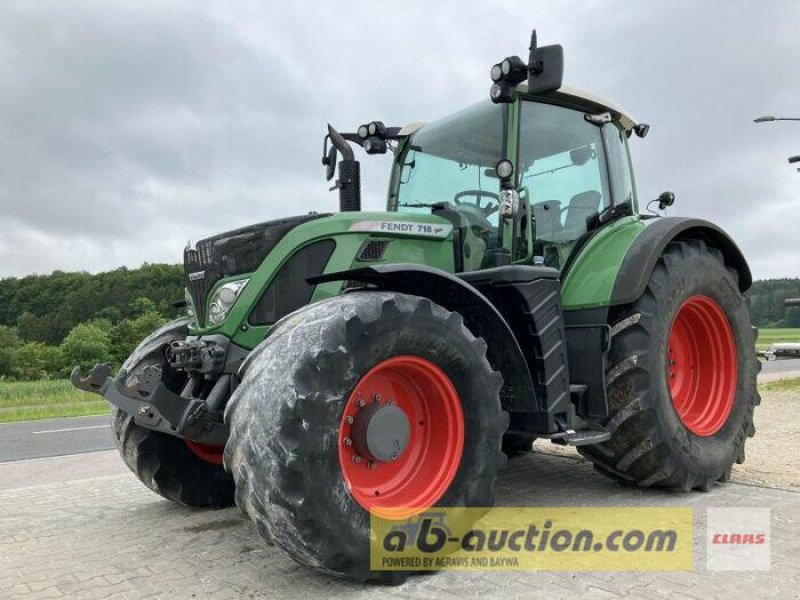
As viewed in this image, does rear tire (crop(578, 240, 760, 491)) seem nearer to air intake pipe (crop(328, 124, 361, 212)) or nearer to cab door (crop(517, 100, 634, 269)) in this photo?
cab door (crop(517, 100, 634, 269))

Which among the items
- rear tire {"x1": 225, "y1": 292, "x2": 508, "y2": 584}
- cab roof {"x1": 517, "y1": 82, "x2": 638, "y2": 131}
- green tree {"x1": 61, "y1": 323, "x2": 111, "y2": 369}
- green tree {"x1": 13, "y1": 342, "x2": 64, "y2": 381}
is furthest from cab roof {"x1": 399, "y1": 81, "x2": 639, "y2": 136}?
green tree {"x1": 13, "y1": 342, "x2": 64, "y2": 381}

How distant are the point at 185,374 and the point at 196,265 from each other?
0.72 metres

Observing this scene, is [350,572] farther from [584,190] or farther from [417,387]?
[584,190]

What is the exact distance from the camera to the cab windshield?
4777 millimetres

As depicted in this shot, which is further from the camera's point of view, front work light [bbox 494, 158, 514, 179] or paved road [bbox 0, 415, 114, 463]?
paved road [bbox 0, 415, 114, 463]

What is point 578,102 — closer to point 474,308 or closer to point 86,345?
point 474,308

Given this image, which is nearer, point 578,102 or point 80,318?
point 578,102

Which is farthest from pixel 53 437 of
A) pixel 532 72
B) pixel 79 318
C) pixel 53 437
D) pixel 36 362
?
pixel 79 318

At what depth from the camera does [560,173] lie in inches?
198

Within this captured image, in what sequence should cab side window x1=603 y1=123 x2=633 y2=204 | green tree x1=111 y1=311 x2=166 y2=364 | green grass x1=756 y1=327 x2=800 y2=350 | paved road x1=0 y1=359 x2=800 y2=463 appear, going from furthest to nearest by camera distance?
green tree x1=111 y1=311 x2=166 y2=364 < green grass x1=756 y1=327 x2=800 y2=350 < paved road x1=0 y1=359 x2=800 y2=463 < cab side window x1=603 y1=123 x2=633 y2=204

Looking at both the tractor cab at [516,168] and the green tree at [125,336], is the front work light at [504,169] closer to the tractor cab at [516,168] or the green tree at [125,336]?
the tractor cab at [516,168]

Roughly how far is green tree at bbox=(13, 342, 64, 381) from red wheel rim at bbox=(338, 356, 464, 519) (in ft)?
175

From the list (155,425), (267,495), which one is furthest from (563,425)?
(155,425)

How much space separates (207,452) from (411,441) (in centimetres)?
189
